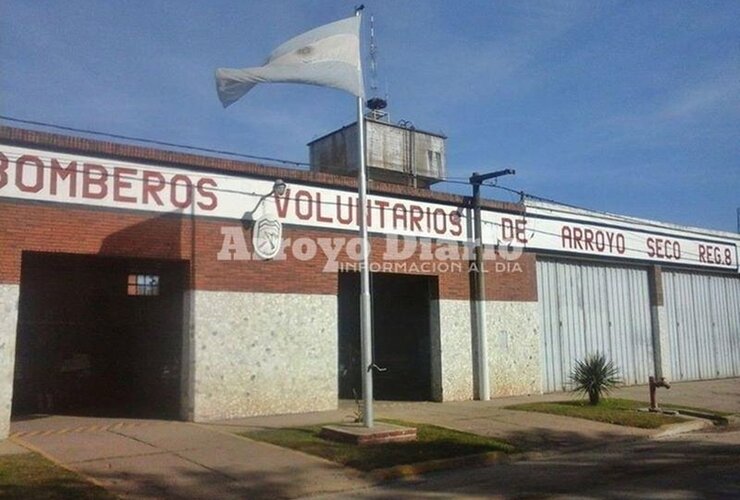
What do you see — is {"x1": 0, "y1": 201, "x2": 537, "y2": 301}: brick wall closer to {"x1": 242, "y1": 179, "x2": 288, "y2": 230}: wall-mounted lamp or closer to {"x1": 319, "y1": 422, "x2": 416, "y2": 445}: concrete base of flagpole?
{"x1": 242, "y1": 179, "x2": 288, "y2": 230}: wall-mounted lamp

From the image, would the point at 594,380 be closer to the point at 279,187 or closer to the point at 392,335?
the point at 392,335

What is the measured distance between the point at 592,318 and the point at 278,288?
34.8ft

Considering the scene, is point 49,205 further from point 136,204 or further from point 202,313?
point 202,313

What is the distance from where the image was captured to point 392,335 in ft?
67.7

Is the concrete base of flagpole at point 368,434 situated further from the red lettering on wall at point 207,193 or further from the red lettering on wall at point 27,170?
the red lettering on wall at point 27,170

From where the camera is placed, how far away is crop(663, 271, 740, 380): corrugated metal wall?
81.1 feet

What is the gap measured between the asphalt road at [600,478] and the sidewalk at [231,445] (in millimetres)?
872

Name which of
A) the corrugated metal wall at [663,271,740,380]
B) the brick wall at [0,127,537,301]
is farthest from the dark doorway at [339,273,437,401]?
the corrugated metal wall at [663,271,740,380]

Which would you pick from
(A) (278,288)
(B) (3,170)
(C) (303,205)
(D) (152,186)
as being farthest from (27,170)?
(C) (303,205)

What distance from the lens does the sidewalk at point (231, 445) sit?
9.44 meters

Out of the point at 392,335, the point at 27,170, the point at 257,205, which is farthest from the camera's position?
the point at 392,335

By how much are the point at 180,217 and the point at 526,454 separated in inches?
306

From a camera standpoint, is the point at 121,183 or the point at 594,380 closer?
the point at 121,183

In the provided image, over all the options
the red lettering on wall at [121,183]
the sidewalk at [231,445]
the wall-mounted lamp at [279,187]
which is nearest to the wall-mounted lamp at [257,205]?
the wall-mounted lamp at [279,187]
